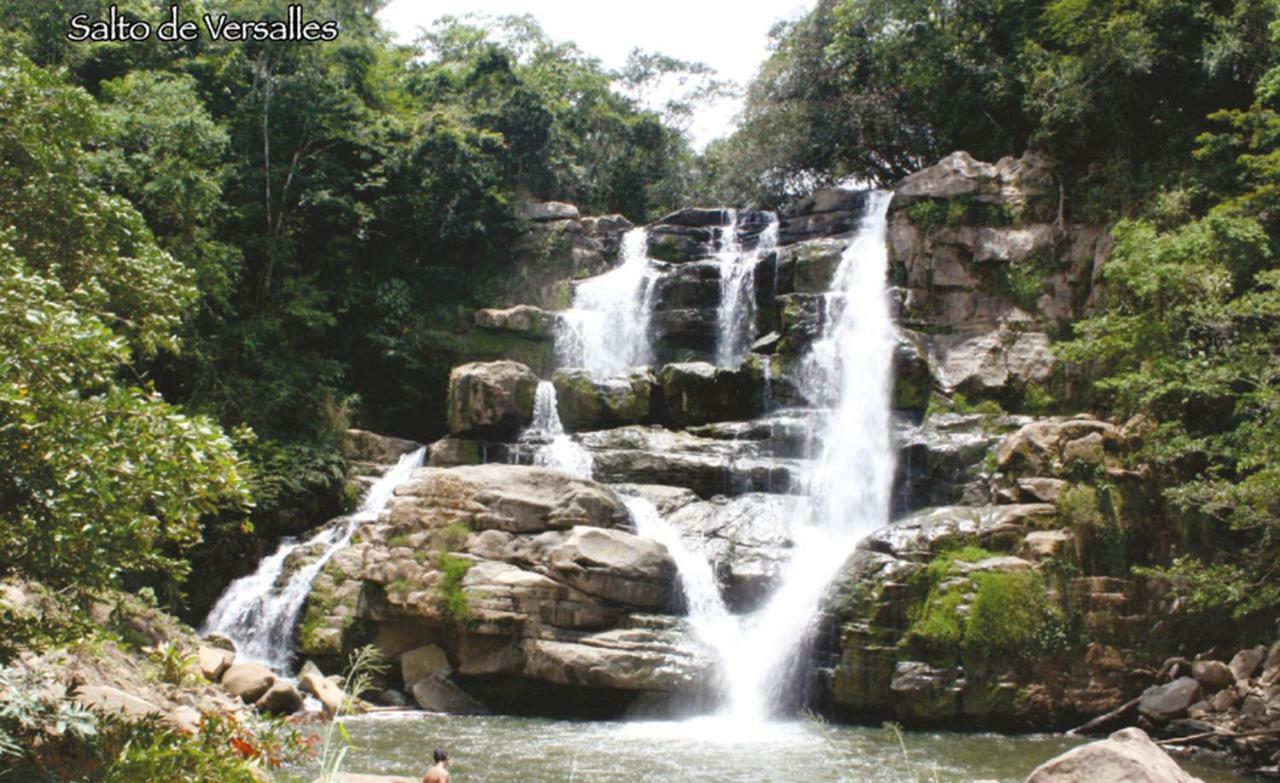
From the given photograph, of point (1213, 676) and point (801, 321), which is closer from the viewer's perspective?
point (1213, 676)

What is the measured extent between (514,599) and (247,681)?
3.65m

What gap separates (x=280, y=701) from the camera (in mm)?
13016

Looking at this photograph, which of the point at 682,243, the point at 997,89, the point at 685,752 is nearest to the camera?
the point at 685,752

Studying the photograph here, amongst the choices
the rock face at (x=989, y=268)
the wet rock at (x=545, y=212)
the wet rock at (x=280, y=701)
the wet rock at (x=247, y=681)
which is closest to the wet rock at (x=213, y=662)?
the wet rock at (x=247, y=681)

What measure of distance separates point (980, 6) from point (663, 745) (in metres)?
22.3

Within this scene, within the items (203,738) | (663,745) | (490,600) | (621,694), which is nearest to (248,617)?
(490,600)

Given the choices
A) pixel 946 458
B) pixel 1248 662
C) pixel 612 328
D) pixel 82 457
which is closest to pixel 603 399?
pixel 612 328

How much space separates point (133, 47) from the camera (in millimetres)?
27547

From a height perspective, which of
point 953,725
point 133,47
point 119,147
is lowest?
point 953,725

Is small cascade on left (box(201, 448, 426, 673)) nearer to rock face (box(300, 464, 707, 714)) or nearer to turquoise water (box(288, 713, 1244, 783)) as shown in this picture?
rock face (box(300, 464, 707, 714))

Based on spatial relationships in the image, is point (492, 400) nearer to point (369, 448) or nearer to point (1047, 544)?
point (369, 448)

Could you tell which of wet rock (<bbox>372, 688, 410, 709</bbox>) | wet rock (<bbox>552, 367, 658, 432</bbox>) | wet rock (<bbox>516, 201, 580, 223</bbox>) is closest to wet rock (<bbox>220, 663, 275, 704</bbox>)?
wet rock (<bbox>372, 688, 410, 709</bbox>)

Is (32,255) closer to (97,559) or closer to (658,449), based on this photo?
(97,559)

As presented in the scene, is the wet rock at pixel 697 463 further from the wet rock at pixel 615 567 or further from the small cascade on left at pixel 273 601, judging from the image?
the small cascade on left at pixel 273 601
